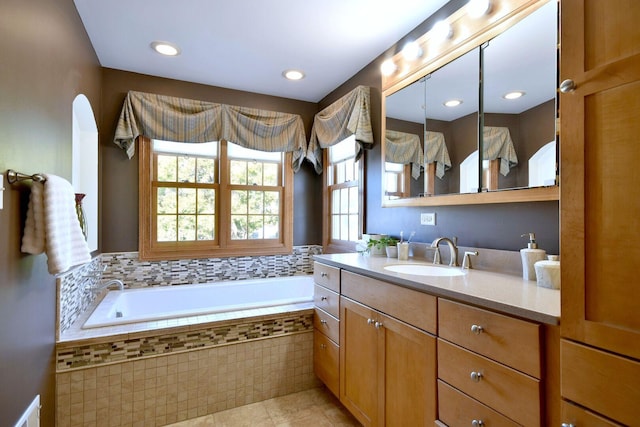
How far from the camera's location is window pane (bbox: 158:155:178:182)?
9.95ft

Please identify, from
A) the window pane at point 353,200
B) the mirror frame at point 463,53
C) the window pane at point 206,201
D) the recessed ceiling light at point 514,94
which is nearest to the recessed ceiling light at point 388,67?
the mirror frame at point 463,53

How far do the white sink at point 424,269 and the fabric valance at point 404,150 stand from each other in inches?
24.7

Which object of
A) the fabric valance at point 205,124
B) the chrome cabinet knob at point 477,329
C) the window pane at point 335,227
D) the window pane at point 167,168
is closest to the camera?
the chrome cabinet knob at point 477,329

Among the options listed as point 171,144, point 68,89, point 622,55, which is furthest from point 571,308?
point 171,144

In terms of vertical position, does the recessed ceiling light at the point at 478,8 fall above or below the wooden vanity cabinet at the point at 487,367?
above

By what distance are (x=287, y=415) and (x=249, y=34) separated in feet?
8.43

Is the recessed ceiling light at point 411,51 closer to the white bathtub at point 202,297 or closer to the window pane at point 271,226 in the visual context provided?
the white bathtub at point 202,297

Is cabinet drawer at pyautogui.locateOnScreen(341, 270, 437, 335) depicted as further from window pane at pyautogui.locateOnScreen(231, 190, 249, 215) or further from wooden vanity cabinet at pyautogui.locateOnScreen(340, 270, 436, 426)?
window pane at pyautogui.locateOnScreen(231, 190, 249, 215)

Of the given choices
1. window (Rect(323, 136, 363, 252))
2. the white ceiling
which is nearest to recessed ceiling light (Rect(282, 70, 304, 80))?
the white ceiling

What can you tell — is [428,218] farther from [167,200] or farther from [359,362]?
[167,200]

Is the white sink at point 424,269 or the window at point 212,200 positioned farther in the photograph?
the window at point 212,200

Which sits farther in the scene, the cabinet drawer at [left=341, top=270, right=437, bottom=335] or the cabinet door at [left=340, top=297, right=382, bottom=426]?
the cabinet door at [left=340, top=297, right=382, bottom=426]

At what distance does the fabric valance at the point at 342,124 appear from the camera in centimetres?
254

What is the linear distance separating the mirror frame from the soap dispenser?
216 millimetres
